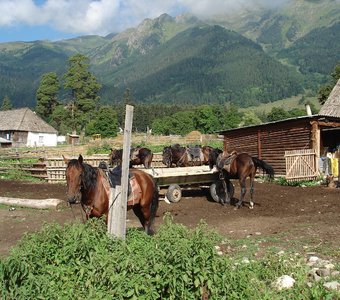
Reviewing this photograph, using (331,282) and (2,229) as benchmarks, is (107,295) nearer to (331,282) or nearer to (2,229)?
(331,282)

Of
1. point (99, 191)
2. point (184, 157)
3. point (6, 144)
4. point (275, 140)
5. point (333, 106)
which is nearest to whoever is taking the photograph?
point (99, 191)

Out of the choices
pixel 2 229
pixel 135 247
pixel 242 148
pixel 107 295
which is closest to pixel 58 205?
pixel 2 229

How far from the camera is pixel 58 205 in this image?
14.5 metres

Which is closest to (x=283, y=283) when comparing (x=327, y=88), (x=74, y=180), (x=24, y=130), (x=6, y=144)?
(x=74, y=180)

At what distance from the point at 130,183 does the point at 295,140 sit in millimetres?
17005

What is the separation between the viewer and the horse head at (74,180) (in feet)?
24.3

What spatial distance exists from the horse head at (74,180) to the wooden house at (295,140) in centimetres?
1533

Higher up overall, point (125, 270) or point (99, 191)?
point (99, 191)

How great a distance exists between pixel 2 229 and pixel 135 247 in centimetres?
725

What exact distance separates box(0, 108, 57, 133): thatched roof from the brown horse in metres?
62.2

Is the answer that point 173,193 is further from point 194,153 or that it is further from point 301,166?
point 301,166

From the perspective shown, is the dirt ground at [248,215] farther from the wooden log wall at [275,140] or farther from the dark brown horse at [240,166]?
the wooden log wall at [275,140]

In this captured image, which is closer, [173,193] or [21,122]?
[173,193]

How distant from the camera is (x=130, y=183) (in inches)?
339
